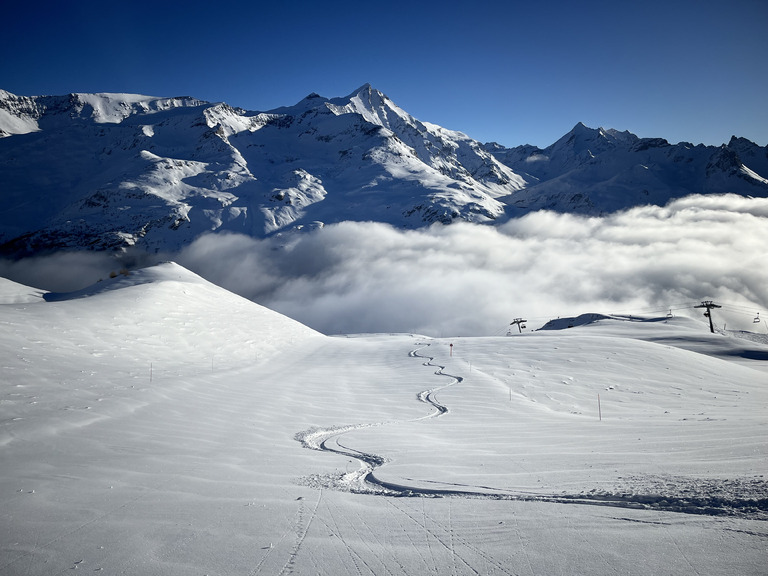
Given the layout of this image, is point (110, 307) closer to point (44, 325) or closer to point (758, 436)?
point (44, 325)

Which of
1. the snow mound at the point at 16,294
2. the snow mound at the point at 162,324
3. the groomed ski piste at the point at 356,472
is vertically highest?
the snow mound at the point at 16,294

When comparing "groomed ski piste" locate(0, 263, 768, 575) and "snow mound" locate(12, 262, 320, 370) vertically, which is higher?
"snow mound" locate(12, 262, 320, 370)

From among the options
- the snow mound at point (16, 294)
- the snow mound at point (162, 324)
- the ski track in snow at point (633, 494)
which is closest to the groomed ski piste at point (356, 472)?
the ski track in snow at point (633, 494)

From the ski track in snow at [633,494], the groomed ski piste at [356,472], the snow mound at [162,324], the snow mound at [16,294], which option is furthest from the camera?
the snow mound at [16,294]

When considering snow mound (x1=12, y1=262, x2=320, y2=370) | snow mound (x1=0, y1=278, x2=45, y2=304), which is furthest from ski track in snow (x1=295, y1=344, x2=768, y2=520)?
snow mound (x1=0, y1=278, x2=45, y2=304)

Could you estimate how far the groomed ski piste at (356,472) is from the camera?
Answer: 4.34 metres

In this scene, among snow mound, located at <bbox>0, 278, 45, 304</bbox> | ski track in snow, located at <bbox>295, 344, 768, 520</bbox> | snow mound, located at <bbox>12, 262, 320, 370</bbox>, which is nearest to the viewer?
ski track in snow, located at <bbox>295, 344, 768, 520</bbox>

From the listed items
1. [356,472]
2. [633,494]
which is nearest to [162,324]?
[356,472]

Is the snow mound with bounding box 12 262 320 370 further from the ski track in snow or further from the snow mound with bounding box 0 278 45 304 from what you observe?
the ski track in snow

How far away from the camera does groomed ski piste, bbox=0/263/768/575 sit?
4.34m

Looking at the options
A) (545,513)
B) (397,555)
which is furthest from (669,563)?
(397,555)

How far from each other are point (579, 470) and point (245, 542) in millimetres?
5404

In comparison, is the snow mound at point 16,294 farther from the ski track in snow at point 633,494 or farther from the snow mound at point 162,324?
the ski track in snow at point 633,494

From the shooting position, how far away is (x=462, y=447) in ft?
30.7
